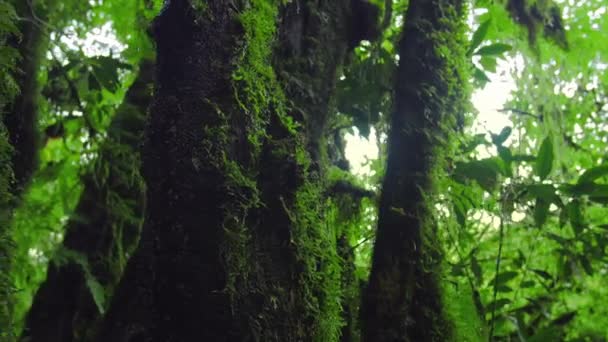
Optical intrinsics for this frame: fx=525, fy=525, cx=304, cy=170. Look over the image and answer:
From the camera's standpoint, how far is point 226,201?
Result: 45.8 inches

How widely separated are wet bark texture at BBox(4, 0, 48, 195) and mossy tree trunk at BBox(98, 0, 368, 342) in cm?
95

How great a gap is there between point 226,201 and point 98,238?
198 centimetres

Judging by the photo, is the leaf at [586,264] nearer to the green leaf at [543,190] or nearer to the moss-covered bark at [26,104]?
the green leaf at [543,190]

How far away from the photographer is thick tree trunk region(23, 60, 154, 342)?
8.68 ft

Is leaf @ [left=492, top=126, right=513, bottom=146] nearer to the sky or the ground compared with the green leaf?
nearer to the sky

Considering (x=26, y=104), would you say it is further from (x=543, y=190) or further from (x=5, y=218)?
(x=543, y=190)

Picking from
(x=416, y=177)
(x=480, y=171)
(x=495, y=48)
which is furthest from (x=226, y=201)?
(x=495, y=48)

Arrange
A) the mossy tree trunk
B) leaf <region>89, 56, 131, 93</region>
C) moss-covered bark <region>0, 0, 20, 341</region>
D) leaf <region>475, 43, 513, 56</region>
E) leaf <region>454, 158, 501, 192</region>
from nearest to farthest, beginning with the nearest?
1. moss-covered bark <region>0, 0, 20, 341</region>
2. the mossy tree trunk
3. leaf <region>454, 158, 501, 192</region>
4. leaf <region>475, 43, 513, 56</region>
5. leaf <region>89, 56, 131, 93</region>

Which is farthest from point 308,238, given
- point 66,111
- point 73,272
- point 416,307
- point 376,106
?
point 66,111

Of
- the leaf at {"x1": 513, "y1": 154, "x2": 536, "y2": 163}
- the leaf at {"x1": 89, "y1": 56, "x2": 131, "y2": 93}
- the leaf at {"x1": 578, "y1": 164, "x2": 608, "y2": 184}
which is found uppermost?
the leaf at {"x1": 89, "y1": 56, "x2": 131, "y2": 93}

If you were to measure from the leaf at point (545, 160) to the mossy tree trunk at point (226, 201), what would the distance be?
3.03 feet

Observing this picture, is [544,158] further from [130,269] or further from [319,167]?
[130,269]

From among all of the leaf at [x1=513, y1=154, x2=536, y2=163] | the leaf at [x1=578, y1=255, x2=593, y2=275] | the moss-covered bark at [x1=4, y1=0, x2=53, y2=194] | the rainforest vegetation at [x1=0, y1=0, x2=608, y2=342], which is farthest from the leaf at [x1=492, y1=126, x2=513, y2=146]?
the moss-covered bark at [x1=4, y1=0, x2=53, y2=194]

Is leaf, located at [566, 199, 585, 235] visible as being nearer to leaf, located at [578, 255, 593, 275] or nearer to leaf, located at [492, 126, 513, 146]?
leaf, located at [492, 126, 513, 146]
